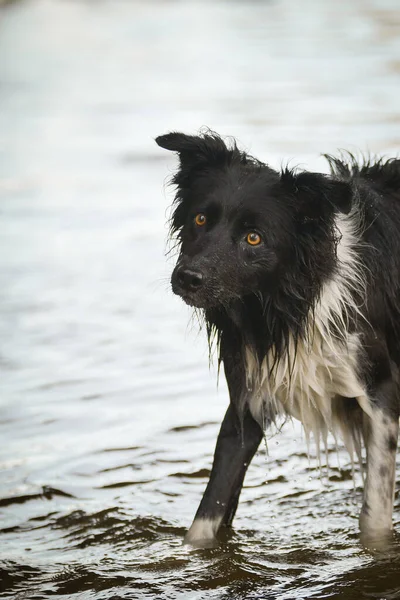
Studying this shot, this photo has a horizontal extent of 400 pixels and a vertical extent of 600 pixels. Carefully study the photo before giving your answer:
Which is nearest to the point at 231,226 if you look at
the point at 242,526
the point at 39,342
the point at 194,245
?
the point at 194,245

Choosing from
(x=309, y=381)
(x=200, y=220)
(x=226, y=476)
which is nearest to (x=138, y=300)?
(x=226, y=476)

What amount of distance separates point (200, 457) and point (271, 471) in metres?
0.45

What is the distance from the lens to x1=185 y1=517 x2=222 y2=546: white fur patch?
555cm

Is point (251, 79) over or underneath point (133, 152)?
over

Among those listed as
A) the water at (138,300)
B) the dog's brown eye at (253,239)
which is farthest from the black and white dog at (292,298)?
the water at (138,300)

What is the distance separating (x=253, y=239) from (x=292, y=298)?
33 centimetres

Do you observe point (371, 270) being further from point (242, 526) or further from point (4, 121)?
point (4, 121)

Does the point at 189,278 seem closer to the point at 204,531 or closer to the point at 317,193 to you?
the point at 317,193

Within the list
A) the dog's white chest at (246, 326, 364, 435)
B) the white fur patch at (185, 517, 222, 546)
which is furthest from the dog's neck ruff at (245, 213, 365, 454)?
the white fur patch at (185, 517, 222, 546)

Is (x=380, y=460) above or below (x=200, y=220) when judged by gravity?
below

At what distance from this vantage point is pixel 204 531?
5551 millimetres

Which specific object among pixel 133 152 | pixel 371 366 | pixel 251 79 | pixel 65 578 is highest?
pixel 251 79

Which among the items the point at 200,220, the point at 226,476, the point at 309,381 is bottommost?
the point at 226,476

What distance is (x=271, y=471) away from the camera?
663 centimetres
